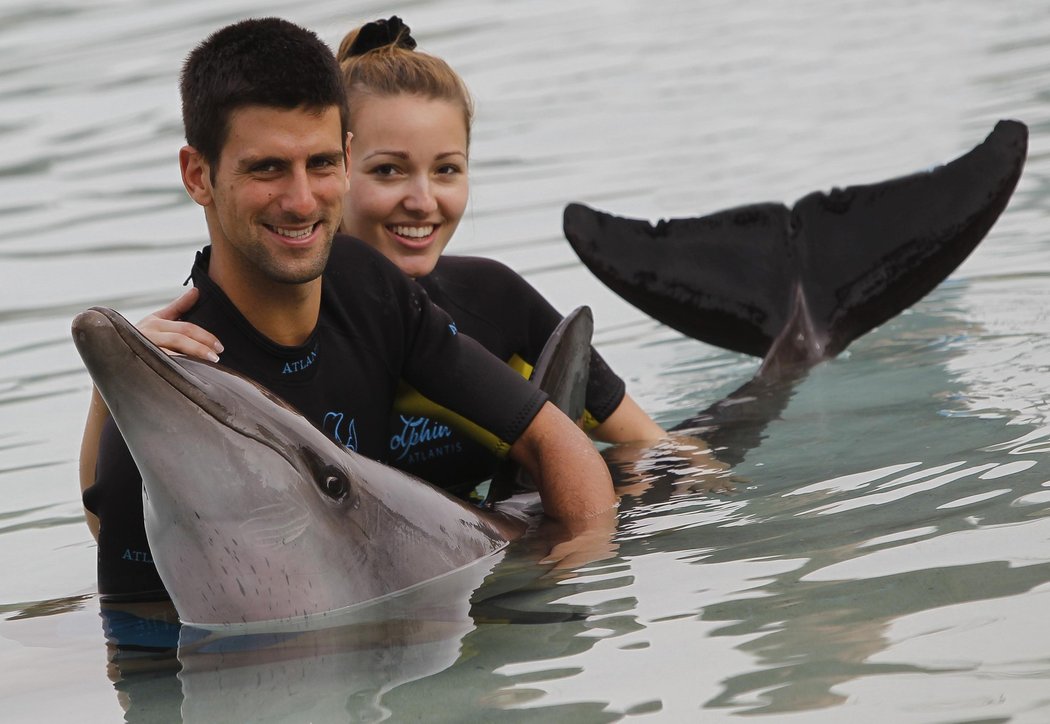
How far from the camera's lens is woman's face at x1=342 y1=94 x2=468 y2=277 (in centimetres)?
549

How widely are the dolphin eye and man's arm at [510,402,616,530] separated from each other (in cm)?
88

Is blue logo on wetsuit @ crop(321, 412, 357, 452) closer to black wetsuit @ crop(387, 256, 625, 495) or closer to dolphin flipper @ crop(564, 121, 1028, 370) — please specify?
black wetsuit @ crop(387, 256, 625, 495)

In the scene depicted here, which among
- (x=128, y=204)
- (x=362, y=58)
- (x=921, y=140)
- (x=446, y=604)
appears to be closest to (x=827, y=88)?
(x=921, y=140)

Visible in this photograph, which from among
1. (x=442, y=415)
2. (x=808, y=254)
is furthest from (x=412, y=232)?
(x=808, y=254)

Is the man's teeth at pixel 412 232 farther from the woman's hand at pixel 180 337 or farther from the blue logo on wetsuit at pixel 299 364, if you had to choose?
the woman's hand at pixel 180 337

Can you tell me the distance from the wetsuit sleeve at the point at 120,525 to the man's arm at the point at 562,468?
3.80ft

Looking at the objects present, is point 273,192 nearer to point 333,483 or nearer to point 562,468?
point 333,483

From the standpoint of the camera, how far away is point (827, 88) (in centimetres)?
1369

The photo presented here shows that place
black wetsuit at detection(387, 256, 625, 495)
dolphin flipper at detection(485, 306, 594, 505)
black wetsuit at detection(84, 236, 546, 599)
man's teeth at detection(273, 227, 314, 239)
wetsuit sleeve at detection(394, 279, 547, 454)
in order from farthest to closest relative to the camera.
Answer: black wetsuit at detection(387, 256, 625, 495), dolphin flipper at detection(485, 306, 594, 505), wetsuit sleeve at detection(394, 279, 547, 454), man's teeth at detection(273, 227, 314, 239), black wetsuit at detection(84, 236, 546, 599)

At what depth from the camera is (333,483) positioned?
3875 mm

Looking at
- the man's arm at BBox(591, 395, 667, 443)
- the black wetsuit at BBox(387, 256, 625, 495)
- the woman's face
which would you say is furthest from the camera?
the man's arm at BBox(591, 395, 667, 443)

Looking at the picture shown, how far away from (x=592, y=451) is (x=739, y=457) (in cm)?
83

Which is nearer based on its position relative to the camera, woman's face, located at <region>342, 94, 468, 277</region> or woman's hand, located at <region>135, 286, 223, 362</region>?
woman's hand, located at <region>135, 286, 223, 362</region>

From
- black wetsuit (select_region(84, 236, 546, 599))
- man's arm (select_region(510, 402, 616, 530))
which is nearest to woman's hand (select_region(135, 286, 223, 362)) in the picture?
black wetsuit (select_region(84, 236, 546, 599))
